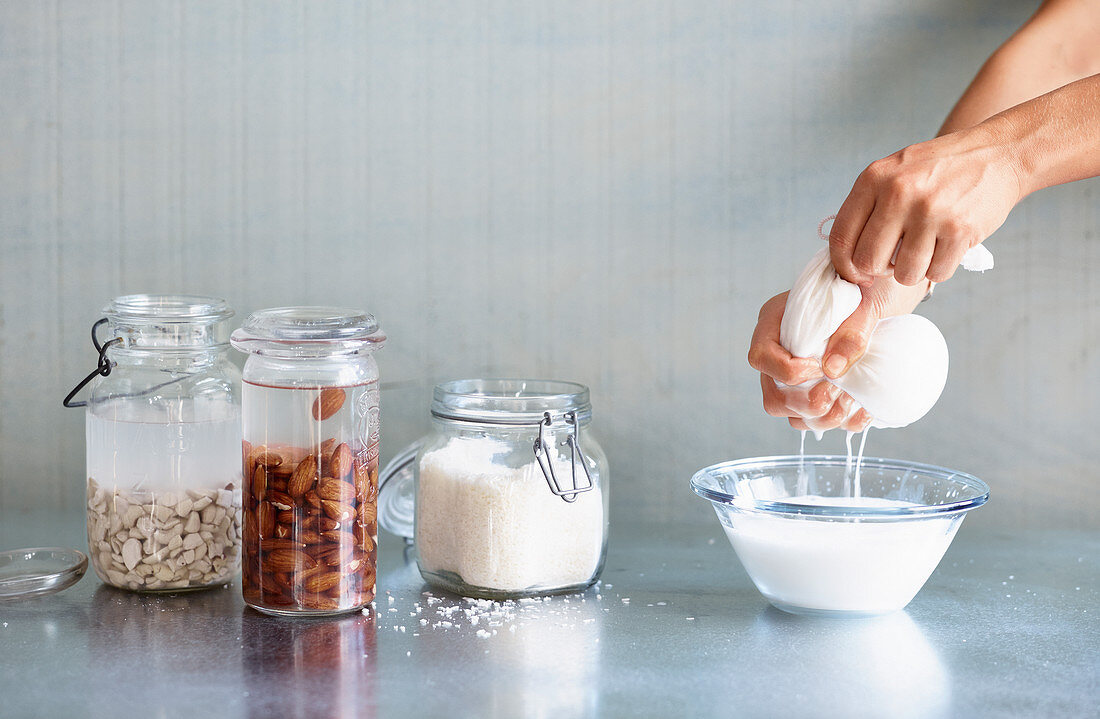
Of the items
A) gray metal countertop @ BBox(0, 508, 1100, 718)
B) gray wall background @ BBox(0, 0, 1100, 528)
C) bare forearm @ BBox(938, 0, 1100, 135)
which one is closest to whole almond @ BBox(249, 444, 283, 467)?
gray metal countertop @ BBox(0, 508, 1100, 718)

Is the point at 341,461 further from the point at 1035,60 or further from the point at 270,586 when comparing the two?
the point at 1035,60

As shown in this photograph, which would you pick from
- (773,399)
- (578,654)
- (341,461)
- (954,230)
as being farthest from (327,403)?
(954,230)

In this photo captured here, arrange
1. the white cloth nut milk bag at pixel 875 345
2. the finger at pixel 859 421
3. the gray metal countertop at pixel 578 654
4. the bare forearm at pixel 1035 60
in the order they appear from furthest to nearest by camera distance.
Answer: the bare forearm at pixel 1035 60, the finger at pixel 859 421, the white cloth nut milk bag at pixel 875 345, the gray metal countertop at pixel 578 654

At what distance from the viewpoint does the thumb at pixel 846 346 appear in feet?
2.61

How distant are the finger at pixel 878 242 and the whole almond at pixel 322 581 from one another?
464mm

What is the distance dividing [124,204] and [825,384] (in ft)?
2.47

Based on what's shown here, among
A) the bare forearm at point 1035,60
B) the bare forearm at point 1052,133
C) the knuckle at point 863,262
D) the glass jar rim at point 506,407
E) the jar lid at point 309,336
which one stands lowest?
the glass jar rim at point 506,407

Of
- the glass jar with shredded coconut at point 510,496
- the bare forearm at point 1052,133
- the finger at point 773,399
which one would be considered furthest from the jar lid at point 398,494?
the bare forearm at point 1052,133

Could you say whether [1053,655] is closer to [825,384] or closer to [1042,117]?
[825,384]

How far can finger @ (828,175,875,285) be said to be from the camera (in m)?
0.75

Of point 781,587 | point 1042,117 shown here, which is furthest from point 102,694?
point 1042,117

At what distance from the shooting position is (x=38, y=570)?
0.91 metres

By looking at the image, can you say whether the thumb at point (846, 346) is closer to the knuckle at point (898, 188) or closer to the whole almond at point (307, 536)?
the knuckle at point (898, 188)

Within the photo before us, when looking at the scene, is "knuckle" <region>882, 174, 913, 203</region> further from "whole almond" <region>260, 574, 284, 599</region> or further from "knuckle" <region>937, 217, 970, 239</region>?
"whole almond" <region>260, 574, 284, 599</region>
